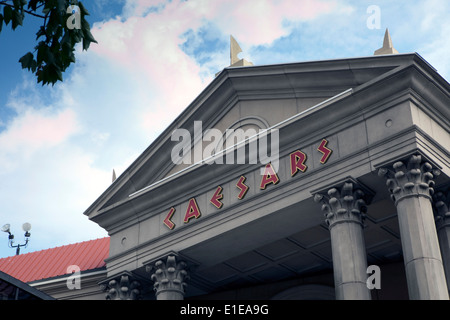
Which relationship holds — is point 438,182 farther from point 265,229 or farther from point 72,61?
point 72,61

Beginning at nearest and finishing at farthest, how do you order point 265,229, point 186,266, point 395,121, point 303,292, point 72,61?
point 72,61 < point 395,121 < point 265,229 < point 186,266 < point 303,292

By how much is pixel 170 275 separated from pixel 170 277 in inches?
2.7

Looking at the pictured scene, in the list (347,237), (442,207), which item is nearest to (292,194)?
(347,237)

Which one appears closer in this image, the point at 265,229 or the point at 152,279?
the point at 265,229

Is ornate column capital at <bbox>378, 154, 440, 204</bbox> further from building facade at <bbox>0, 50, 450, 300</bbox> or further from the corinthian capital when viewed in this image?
the corinthian capital

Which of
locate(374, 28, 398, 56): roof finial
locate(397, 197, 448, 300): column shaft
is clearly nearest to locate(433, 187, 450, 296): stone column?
locate(397, 197, 448, 300): column shaft

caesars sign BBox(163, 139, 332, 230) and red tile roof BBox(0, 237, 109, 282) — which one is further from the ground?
red tile roof BBox(0, 237, 109, 282)

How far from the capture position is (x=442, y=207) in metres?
21.5

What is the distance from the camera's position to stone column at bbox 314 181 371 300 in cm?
1989

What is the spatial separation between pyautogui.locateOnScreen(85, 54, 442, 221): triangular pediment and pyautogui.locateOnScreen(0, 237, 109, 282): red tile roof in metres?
4.31

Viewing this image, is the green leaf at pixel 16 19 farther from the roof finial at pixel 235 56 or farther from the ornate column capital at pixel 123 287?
the ornate column capital at pixel 123 287

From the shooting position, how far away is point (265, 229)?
23.7 meters
